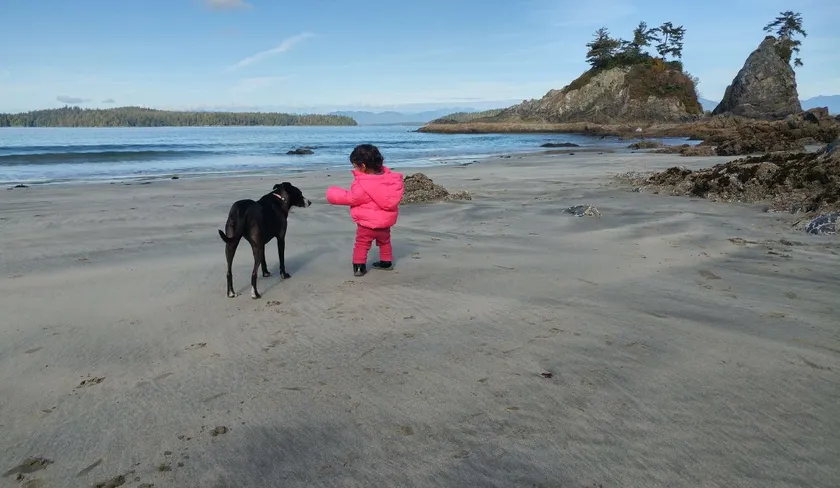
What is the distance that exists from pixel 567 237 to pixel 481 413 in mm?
4539

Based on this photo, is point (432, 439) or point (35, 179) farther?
point (35, 179)

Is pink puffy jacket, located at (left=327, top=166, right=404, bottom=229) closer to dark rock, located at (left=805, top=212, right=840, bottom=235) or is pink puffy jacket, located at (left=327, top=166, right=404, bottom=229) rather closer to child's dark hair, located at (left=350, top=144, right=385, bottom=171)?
child's dark hair, located at (left=350, top=144, right=385, bottom=171)

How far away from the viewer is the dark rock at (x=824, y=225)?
6.32 meters

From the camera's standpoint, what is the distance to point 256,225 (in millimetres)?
4797

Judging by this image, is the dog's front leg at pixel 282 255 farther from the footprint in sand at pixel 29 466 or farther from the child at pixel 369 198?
the footprint in sand at pixel 29 466

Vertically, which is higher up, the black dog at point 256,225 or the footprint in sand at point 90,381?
the black dog at point 256,225

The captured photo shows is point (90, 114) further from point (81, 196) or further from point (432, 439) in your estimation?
point (432, 439)

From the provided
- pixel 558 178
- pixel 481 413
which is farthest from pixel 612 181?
pixel 481 413

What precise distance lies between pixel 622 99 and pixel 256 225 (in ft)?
295

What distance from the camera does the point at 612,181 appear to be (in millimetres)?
13117

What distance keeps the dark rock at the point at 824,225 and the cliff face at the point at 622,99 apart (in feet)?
260

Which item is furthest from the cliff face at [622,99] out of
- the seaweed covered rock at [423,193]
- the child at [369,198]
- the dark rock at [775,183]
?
the child at [369,198]

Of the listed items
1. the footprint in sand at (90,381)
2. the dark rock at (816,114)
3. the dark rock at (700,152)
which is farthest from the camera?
the dark rock at (816,114)

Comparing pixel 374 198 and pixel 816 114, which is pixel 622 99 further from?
pixel 374 198
